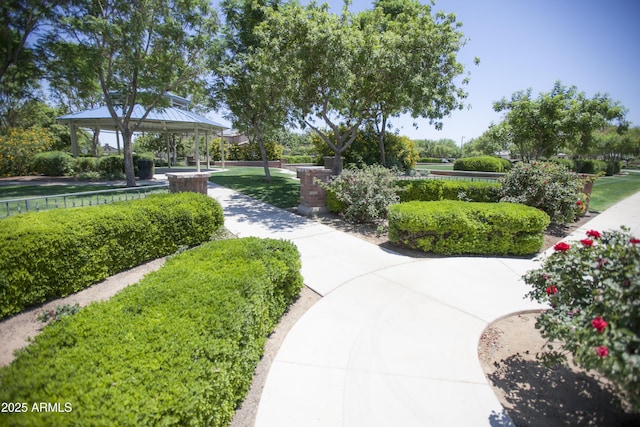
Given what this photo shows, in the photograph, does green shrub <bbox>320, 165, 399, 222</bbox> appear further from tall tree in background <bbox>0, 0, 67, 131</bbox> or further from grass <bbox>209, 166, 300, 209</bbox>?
tall tree in background <bbox>0, 0, 67, 131</bbox>

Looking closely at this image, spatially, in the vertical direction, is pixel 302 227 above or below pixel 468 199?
below

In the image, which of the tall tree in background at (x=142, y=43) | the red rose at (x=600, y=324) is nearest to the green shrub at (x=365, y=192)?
the red rose at (x=600, y=324)

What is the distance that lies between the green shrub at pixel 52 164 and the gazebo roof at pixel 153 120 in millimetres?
2420

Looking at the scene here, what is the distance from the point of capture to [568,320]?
7.80 ft

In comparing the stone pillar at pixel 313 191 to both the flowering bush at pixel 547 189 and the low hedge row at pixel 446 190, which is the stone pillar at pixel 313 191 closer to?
the low hedge row at pixel 446 190

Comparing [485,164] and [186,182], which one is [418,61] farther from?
[485,164]

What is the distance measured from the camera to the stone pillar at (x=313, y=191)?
892 cm

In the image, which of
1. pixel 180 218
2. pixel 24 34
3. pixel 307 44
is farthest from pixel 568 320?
pixel 24 34

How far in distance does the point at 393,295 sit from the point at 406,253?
2033mm

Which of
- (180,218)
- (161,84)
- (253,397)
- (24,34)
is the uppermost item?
(24,34)

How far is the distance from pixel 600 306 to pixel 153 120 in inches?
806

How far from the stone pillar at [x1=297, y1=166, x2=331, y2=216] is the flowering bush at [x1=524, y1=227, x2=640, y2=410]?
648 centimetres

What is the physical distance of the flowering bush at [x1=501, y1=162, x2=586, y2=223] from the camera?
7.68 metres

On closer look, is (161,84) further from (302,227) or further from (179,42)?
(302,227)
